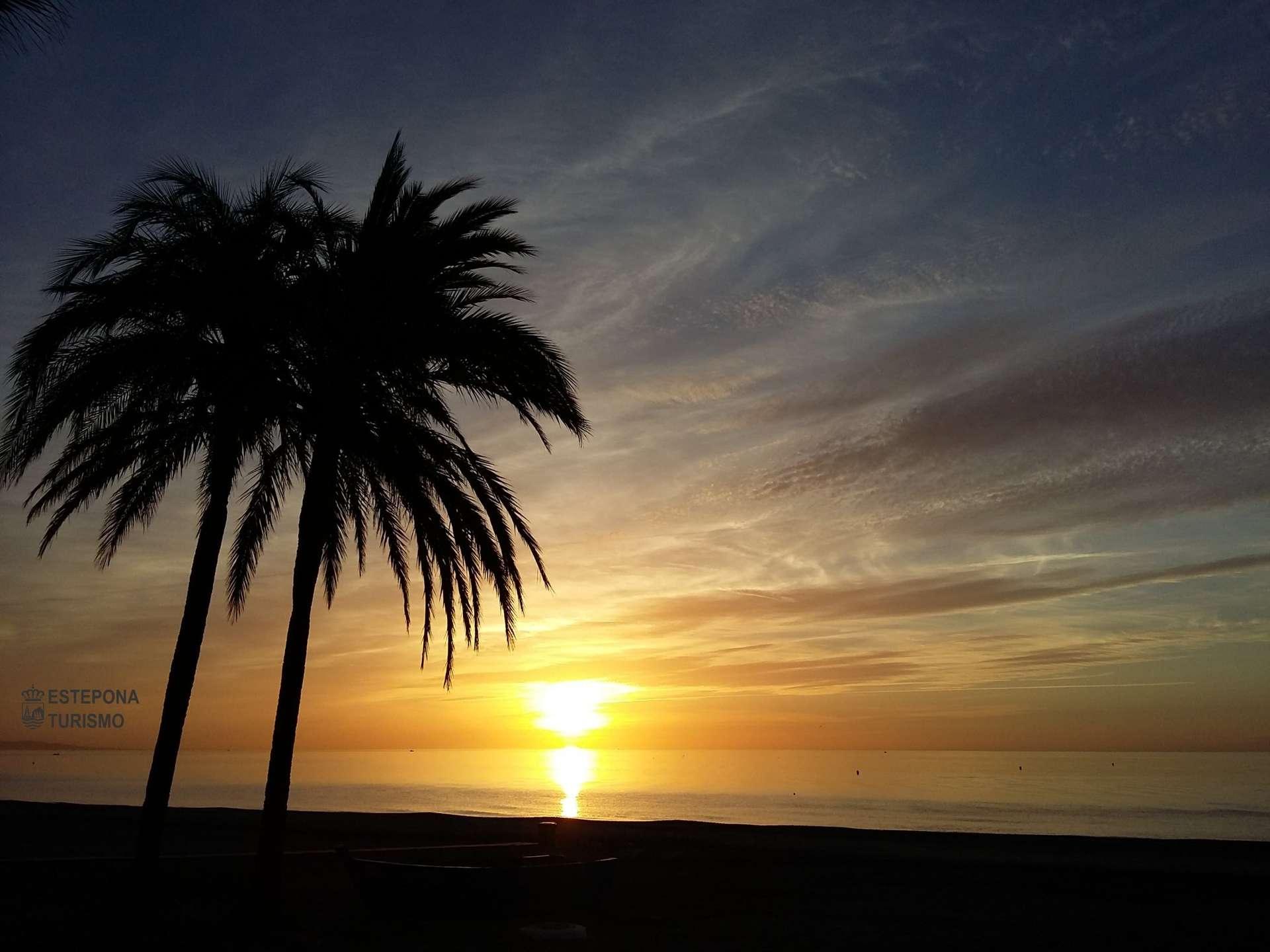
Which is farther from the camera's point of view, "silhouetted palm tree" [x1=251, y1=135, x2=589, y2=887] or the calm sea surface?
the calm sea surface

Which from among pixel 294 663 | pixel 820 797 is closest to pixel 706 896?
pixel 294 663

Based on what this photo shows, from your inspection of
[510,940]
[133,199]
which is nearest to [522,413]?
[133,199]

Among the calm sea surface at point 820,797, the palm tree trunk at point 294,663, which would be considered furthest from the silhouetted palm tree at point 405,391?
the calm sea surface at point 820,797

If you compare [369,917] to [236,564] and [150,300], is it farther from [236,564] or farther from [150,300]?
[150,300]

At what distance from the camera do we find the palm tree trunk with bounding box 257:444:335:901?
13.7 meters

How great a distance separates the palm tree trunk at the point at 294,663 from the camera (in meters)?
13.7

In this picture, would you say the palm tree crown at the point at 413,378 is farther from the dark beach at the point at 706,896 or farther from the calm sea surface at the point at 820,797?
the calm sea surface at the point at 820,797

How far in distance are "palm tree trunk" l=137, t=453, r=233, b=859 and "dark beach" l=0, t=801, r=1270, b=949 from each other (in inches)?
38.5

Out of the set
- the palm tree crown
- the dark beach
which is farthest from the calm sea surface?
the palm tree crown

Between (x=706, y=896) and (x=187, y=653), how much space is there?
1058 cm

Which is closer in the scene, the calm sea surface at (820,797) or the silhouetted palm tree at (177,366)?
the silhouetted palm tree at (177,366)

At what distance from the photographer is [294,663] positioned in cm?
1424

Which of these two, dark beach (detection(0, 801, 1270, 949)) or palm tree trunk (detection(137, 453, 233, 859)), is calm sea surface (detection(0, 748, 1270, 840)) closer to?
dark beach (detection(0, 801, 1270, 949))

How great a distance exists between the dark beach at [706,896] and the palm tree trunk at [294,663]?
2.76 feet
